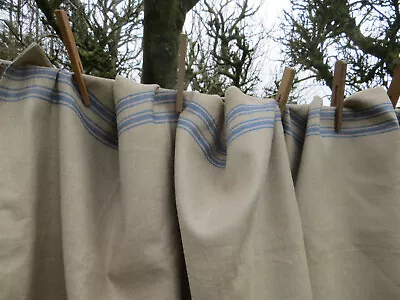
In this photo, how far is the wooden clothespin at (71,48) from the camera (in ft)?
1.13

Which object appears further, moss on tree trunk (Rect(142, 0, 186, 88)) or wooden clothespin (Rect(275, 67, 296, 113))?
moss on tree trunk (Rect(142, 0, 186, 88))

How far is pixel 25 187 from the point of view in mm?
327

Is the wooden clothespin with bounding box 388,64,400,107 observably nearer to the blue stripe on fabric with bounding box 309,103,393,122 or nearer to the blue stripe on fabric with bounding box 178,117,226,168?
the blue stripe on fabric with bounding box 309,103,393,122

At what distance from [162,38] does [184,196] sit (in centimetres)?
41

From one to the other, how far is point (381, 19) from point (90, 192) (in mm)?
2180

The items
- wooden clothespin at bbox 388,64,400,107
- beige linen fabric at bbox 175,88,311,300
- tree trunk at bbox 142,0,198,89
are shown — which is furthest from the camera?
tree trunk at bbox 142,0,198,89

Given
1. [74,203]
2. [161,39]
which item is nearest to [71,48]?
[74,203]

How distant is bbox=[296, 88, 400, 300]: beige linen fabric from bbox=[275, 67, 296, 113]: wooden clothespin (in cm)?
4

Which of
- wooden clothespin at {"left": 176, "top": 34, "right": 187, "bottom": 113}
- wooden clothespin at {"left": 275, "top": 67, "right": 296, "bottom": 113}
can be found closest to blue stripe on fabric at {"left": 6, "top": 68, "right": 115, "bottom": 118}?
wooden clothespin at {"left": 176, "top": 34, "right": 187, "bottom": 113}

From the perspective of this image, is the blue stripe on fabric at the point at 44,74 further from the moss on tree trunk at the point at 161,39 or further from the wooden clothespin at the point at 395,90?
the wooden clothespin at the point at 395,90

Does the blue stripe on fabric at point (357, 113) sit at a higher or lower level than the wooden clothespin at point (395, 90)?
lower

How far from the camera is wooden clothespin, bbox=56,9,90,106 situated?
343 mm

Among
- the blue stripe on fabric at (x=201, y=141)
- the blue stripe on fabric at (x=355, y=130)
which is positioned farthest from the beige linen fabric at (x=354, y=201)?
the blue stripe on fabric at (x=201, y=141)

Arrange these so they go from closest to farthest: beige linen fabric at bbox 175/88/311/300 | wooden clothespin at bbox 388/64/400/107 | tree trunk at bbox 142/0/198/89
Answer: beige linen fabric at bbox 175/88/311/300 → wooden clothespin at bbox 388/64/400/107 → tree trunk at bbox 142/0/198/89
